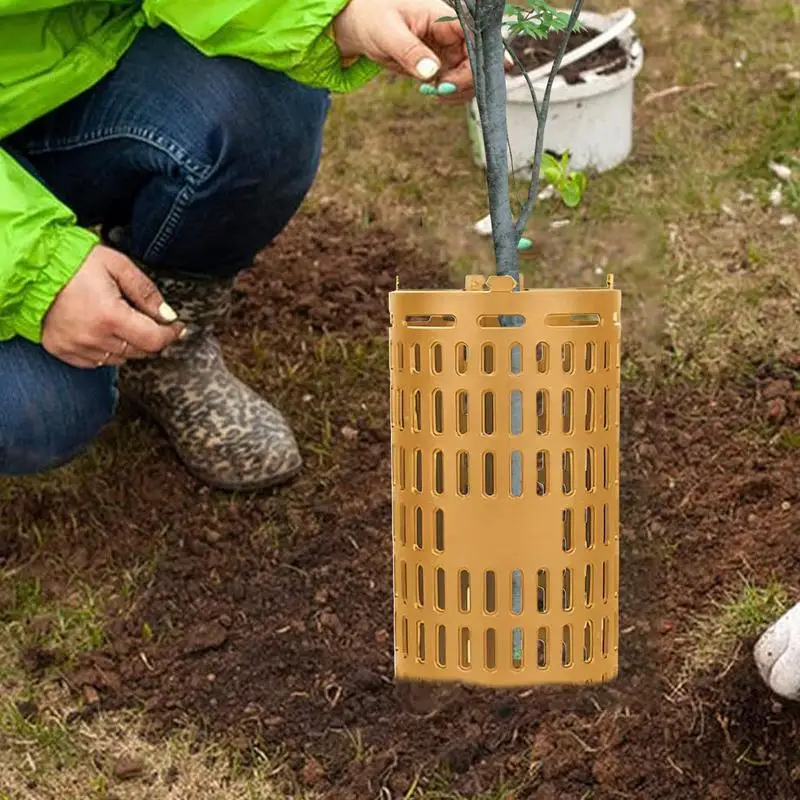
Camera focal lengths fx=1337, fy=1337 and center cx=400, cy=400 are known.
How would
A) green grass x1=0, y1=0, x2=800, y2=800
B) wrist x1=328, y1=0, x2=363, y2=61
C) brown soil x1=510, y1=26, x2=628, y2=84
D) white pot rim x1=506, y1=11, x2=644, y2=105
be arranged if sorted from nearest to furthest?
wrist x1=328, y1=0, x2=363, y2=61, green grass x1=0, y1=0, x2=800, y2=800, white pot rim x1=506, y1=11, x2=644, y2=105, brown soil x1=510, y1=26, x2=628, y2=84

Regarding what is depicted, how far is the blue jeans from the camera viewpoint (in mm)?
1898

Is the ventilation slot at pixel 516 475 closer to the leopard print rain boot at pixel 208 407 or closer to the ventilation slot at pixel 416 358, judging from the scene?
the ventilation slot at pixel 416 358

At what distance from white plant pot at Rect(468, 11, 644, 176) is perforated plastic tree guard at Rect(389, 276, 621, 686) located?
160cm

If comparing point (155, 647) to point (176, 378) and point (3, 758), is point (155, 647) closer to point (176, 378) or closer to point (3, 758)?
point (3, 758)

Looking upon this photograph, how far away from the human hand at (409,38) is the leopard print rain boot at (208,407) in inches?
23.7

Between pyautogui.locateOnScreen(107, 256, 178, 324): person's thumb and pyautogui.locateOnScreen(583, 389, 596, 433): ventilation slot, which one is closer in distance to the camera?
pyautogui.locateOnScreen(583, 389, 596, 433): ventilation slot

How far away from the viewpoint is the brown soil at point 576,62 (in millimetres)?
2846

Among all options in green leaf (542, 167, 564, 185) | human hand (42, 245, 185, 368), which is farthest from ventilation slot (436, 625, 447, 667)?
human hand (42, 245, 185, 368)

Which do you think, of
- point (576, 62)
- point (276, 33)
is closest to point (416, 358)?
point (276, 33)

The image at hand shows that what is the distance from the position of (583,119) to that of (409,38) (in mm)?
1368

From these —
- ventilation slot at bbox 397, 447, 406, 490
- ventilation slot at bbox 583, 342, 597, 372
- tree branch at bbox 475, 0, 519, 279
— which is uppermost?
tree branch at bbox 475, 0, 519, 279

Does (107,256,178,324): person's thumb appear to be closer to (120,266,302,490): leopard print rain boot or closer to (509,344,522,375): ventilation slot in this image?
(120,266,302,490): leopard print rain boot

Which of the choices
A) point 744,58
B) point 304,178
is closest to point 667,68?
point 744,58

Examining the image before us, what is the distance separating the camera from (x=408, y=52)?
4.90 ft
